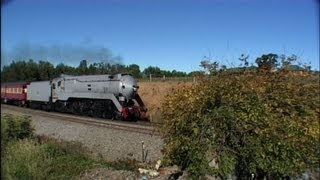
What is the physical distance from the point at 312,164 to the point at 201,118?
85.9 inches

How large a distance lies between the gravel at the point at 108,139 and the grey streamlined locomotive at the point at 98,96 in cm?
605

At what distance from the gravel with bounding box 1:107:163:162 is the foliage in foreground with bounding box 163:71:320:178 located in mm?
7376

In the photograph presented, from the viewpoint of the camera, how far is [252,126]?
343 inches

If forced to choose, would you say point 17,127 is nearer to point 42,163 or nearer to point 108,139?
point 108,139

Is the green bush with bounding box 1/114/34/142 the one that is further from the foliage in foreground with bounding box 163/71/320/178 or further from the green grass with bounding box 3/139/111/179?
the foliage in foreground with bounding box 163/71/320/178

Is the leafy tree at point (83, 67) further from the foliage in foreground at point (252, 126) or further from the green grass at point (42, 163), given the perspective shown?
the foliage in foreground at point (252, 126)

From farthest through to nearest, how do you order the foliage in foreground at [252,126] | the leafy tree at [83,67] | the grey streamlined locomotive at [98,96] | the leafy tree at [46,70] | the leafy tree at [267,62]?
the leafy tree at [83,67] < the leafy tree at [46,70] < the grey streamlined locomotive at [98,96] < the leafy tree at [267,62] < the foliage in foreground at [252,126]

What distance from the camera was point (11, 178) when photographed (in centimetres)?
1312

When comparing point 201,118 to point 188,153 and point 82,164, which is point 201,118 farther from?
point 82,164

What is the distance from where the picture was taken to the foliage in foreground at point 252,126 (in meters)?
8.45

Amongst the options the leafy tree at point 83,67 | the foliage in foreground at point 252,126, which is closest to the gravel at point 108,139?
the foliage in foreground at point 252,126

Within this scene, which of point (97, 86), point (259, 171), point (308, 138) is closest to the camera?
point (308, 138)

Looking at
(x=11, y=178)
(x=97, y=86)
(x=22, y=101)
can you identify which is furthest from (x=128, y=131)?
(x=22, y=101)

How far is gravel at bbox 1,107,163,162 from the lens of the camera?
18.5m
